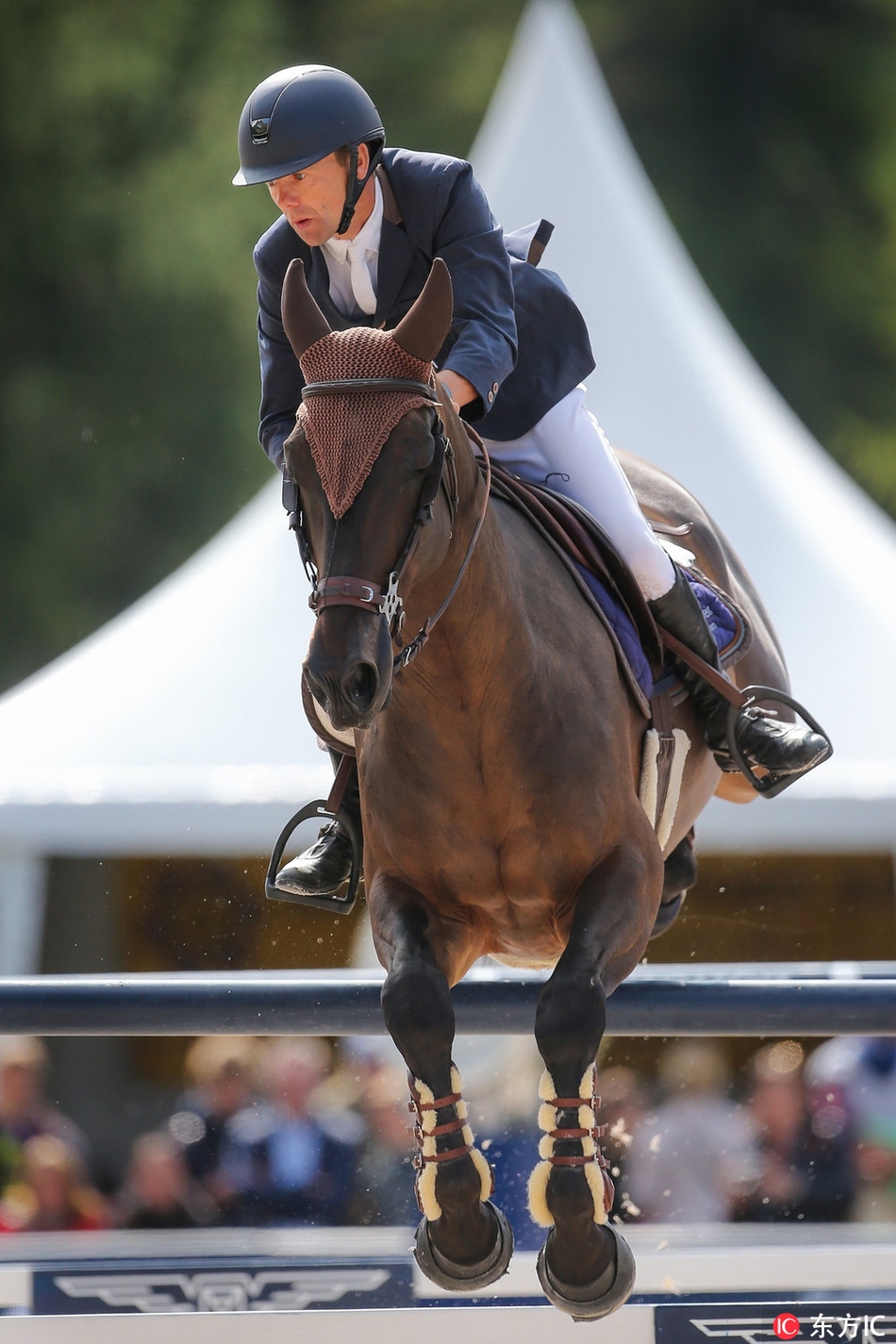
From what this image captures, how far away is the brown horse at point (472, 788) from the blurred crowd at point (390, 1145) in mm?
2787

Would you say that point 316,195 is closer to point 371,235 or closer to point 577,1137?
point 371,235

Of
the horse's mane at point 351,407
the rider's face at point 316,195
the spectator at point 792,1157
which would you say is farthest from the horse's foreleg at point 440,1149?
the spectator at point 792,1157

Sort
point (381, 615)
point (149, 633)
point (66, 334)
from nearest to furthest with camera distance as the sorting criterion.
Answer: point (381, 615), point (149, 633), point (66, 334)

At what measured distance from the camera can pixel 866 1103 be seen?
261 inches

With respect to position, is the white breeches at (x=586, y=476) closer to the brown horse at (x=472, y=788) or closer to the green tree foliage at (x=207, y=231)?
the brown horse at (x=472, y=788)

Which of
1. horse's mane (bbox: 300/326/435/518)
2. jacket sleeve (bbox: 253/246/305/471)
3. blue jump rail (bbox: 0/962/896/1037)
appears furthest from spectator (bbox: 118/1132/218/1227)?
horse's mane (bbox: 300/326/435/518)

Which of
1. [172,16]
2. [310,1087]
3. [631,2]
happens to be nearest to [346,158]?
[310,1087]

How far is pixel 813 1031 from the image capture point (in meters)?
3.58

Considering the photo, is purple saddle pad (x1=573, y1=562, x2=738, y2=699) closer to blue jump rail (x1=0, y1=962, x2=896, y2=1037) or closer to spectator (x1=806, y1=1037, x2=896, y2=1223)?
blue jump rail (x1=0, y1=962, x2=896, y2=1037)

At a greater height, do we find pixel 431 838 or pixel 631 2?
pixel 631 2

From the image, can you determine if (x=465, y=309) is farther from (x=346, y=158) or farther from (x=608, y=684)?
(x=608, y=684)

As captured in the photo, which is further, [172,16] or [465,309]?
[172,16]

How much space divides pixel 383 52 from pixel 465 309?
21161 mm

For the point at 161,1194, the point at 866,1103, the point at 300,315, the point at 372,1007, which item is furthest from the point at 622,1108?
the point at 300,315
